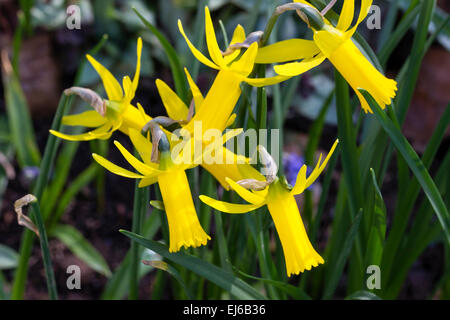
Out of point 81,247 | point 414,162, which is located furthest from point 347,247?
point 81,247

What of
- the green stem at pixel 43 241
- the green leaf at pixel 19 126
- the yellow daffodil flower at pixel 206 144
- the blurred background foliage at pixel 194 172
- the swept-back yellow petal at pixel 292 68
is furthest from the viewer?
the green leaf at pixel 19 126

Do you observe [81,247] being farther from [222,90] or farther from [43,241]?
[222,90]

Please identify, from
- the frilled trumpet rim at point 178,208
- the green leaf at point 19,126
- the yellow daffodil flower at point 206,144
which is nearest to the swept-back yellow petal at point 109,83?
the yellow daffodil flower at point 206,144

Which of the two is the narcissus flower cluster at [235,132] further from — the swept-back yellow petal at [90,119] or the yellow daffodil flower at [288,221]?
the swept-back yellow petal at [90,119]

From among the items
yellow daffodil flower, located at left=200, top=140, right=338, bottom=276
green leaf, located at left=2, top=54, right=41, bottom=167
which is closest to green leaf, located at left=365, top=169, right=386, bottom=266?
yellow daffodil flower, located at left=200, top=140, right=338, bottom=276
